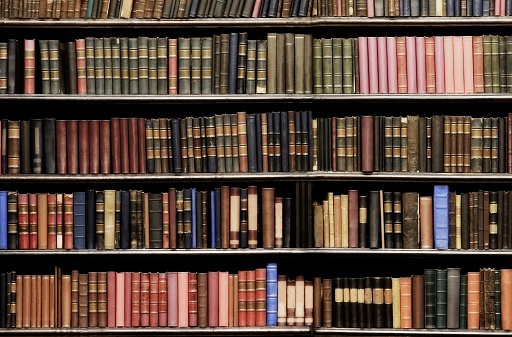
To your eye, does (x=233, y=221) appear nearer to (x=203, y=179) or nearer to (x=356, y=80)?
(x=203, y=179)

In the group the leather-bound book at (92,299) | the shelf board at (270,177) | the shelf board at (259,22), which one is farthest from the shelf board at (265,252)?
the shelf board at (259,22)

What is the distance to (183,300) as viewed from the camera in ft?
10.9

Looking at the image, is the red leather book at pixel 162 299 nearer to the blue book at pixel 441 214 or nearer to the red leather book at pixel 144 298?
the red leather book at pixel 144 298

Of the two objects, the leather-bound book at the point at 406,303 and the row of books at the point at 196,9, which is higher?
the row of books at the point at 196,9

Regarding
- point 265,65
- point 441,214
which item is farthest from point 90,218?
point 441,214

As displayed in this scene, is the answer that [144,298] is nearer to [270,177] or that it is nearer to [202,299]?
[202,299]

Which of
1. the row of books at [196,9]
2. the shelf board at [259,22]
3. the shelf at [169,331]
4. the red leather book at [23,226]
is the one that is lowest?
the shelf at [169,331]

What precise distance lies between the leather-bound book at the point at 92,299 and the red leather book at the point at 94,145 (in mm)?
473

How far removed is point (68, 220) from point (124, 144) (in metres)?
0.42

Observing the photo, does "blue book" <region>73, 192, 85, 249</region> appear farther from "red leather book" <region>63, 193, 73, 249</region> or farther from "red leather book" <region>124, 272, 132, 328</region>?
"red leather book" <region>124, 272, 132, 328</region>

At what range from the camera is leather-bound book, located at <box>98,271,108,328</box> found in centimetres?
332

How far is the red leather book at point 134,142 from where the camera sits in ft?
10.9

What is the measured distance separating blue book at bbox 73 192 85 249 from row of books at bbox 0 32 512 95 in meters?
0.48

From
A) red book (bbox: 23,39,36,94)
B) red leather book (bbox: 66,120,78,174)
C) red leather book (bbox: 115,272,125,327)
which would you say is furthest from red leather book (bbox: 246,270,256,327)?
red book (bbox: 23,39,36,94)
